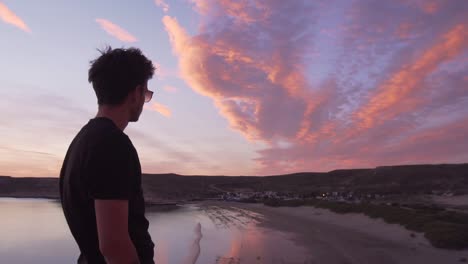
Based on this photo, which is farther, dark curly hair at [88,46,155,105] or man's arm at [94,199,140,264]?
dark curly hair at [88,46,155,105]

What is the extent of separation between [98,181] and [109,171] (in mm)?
70

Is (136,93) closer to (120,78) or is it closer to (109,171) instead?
(120,78)

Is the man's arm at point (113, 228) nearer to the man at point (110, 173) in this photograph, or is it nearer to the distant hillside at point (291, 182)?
the man at point (110, 173)

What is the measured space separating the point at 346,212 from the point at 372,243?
1479cm

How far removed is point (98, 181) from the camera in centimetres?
205

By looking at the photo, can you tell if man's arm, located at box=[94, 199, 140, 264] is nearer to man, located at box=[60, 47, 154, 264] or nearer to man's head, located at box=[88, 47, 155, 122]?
man, located at box=[60, 47, 154, 264]

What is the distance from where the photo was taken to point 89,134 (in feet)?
7.09

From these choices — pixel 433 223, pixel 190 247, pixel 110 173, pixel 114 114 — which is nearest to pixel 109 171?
pixel 110 173

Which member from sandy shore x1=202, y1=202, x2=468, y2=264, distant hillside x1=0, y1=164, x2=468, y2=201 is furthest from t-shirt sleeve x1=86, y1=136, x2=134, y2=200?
distant hillside x1=0, y1=164, x2=468, y2=201

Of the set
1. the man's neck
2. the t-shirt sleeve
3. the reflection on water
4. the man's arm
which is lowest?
the reflection on water

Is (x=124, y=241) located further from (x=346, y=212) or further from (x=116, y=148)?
(x=346, y=212)

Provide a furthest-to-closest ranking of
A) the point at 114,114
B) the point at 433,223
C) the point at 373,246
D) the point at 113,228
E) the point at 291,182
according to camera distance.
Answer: the point at 291,182 < the point at 433,223 < the point at 373,246 < the point at 114,114 < the point at 113,228

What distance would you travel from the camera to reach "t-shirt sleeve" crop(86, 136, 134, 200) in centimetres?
204

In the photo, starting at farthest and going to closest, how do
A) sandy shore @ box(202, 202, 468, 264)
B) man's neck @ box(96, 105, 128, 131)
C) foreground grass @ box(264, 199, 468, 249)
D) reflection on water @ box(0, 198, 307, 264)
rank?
foreground grass @ box(264, 199, 468, 249) → reflection on water @ box(0, 198, 307, 264) → sandy shore @ box(202, 202, 468, 264) → man's neck @ box(96, 105, 128, 131)
